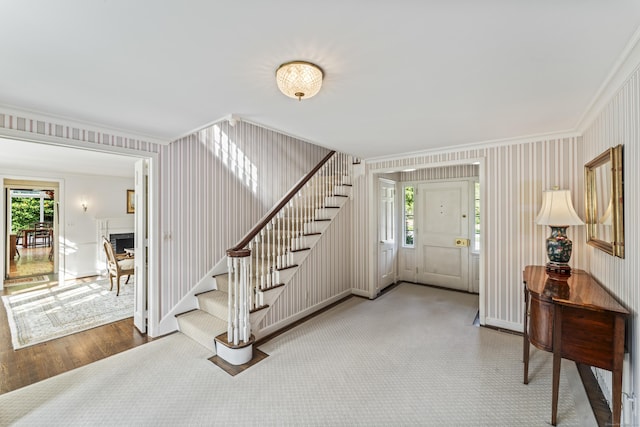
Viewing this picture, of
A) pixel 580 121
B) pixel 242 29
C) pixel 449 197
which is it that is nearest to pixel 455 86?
pixel 242 29

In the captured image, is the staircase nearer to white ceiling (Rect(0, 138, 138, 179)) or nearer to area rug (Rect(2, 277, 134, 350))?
area rug (Rect(2, 277, 134, 350))

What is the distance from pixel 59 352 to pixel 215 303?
1.47 metres

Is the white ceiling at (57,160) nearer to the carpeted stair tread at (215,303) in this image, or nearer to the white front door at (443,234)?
the carpeted stair tread at (215,303)

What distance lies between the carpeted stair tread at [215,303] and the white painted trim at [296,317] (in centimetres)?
44

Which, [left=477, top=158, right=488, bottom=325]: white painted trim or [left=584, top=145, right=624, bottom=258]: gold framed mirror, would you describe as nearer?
[left=584, top=145, right=624, bottom=258]: gold framed mirror

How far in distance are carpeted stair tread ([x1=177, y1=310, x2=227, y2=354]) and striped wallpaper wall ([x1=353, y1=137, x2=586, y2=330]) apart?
3.16 metres

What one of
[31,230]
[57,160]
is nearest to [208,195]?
[57,160]

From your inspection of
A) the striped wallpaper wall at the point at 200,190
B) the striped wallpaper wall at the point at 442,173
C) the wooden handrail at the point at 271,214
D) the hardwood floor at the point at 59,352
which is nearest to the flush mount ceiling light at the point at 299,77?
the wooden handrail at the point at 271,214

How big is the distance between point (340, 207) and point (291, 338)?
2.07 metres

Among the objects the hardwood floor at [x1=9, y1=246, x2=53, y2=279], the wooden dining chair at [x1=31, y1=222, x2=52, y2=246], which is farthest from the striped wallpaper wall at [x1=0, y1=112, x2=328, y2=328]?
the wooden dining chair at [x1=31, y1=222, x2=52, y2=246]

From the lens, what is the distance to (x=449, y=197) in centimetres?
493

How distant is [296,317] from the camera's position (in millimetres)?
3469

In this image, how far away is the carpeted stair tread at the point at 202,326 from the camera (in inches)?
109

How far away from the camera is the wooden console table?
5.17 feet
